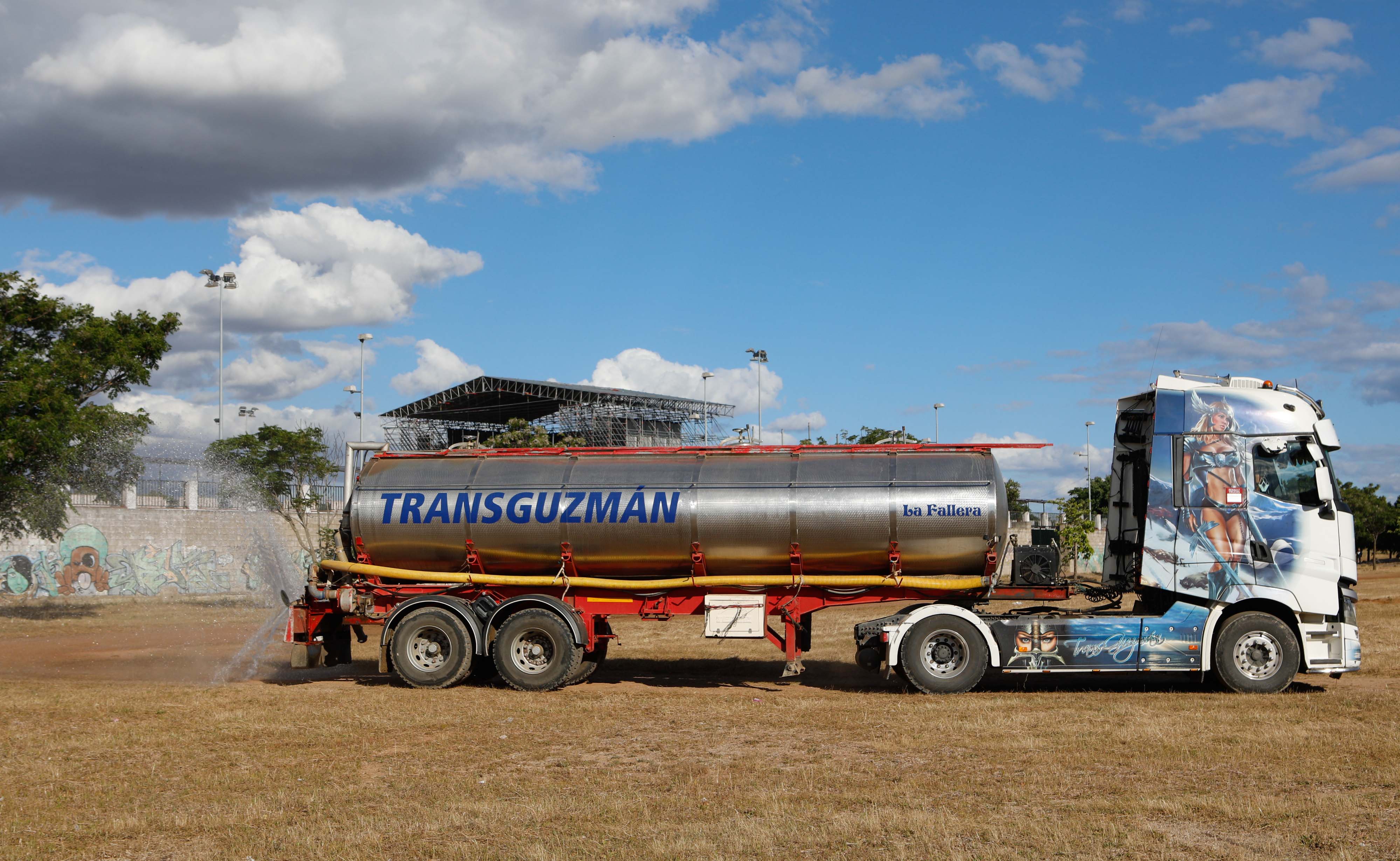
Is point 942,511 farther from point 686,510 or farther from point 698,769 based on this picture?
point 698,769

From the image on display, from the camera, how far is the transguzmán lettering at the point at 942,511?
14852 millimetres

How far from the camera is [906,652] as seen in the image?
48.8ft

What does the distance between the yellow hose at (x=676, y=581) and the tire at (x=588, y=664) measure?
119cm

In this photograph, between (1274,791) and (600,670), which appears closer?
(1274,791)

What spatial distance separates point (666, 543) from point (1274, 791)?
8489 mm

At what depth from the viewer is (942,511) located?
14898 millimetres

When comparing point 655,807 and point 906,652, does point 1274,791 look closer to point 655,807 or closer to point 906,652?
point 655,807

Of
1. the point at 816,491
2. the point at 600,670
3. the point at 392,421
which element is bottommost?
the point at 600,670

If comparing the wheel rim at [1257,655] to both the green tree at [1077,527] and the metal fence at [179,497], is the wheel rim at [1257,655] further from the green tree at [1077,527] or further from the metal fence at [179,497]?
the metal fence at [179,497]

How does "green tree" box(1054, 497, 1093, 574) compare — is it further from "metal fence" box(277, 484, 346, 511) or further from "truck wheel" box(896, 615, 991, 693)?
"metal fence" box(277, 484, 346, 511)

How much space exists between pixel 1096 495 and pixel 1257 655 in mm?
65707

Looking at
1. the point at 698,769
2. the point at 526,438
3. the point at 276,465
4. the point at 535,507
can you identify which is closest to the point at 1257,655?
the point at 698,769

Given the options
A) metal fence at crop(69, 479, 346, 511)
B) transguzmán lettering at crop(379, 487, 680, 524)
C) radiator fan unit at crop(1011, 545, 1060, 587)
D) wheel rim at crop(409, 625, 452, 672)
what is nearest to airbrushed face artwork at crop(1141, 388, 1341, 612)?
radiator fan unit at crop(1011, 545, 1060, 587)

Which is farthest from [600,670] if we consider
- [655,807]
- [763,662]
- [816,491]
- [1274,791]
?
[1274,791]
